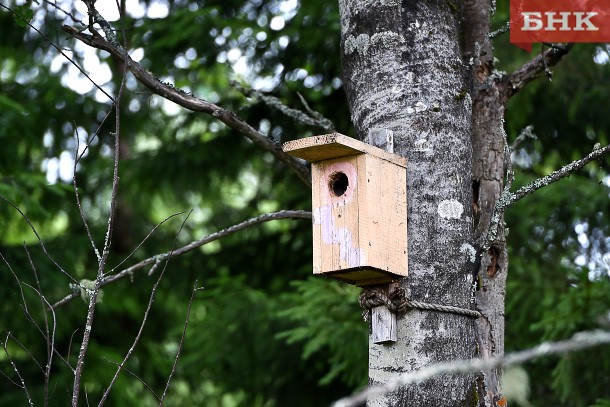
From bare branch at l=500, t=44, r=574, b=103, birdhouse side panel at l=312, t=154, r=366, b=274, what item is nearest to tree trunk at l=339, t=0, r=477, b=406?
birdhouse side panel at l=312, t=154, r=366, b=274

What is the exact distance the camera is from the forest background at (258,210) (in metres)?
5.63

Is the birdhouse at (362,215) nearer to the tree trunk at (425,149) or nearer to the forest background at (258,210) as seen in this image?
the tree trunk at (425,149)

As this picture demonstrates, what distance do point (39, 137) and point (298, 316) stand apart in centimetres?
360

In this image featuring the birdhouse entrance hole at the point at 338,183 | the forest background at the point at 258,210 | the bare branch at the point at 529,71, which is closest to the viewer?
the birdhouse entrance hole at the point at 338,183

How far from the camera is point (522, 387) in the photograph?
1.74m

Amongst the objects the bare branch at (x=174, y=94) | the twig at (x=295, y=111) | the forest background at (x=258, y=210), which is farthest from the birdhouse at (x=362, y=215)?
the forest background at (x=258, y=210)

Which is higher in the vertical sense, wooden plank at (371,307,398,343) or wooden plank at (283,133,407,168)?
wooden plank at (283,133,407,168)

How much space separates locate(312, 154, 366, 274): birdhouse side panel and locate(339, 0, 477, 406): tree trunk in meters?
0.16

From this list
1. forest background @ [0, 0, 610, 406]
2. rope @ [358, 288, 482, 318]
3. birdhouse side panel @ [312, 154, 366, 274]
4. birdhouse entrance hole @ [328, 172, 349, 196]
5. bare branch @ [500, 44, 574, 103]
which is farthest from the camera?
forest background @ [0, 0, 610, 406]

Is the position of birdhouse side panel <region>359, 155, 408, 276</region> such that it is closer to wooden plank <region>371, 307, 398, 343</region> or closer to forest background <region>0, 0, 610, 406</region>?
wooden plank <region>371, 307, 398, 343</region>

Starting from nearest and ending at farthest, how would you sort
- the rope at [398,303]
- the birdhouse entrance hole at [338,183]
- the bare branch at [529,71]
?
the rope at [398,303], the birdhouse entrance hole at [338,183], the bare branch at [529,71]

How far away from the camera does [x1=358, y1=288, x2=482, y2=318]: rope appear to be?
8.83ft

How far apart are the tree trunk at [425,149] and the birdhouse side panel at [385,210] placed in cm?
3

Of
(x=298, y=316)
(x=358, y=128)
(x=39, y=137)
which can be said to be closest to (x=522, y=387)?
(x=358, y=128)
